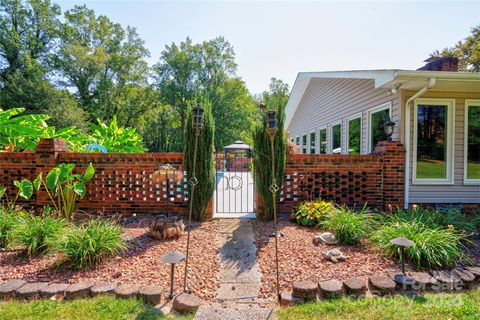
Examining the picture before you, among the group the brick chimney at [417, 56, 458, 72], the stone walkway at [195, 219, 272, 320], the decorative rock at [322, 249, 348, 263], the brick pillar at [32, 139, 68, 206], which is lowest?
the stone walkway at [195, 219, 272, 320]

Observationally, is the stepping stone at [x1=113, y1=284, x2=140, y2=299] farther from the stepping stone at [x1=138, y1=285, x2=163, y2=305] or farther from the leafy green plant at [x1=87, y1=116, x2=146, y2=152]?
the leafy green plant at [x1=87, y1=116, x2=146, y2=152]

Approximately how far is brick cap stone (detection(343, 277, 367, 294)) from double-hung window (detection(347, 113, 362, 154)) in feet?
17.7

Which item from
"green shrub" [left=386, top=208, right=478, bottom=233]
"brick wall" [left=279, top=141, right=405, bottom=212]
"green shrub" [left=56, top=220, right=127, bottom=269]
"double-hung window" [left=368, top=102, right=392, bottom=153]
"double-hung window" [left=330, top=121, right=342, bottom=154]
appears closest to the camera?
"green shrub" [left=56, top=220, right=127, bottom=269]


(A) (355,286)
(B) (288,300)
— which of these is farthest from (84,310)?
(A) (355,286)

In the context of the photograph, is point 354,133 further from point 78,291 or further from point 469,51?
point 469,51

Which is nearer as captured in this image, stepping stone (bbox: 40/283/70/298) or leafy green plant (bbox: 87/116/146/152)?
stepping stone (bbox: 40/283/70/298)

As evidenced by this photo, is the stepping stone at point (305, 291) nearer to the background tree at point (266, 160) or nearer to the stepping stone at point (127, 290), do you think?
the stepping stone at point (127, 290)

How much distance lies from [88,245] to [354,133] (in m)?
7.04

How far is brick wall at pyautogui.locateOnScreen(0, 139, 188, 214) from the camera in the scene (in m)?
5.21

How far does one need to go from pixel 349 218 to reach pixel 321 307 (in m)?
1.79

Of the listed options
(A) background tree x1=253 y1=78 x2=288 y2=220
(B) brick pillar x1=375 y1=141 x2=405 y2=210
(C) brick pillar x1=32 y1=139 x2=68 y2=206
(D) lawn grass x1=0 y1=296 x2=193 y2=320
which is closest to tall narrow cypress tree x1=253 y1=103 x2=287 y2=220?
(A) background tree x1=253 y1=78 x2=288 y2=220

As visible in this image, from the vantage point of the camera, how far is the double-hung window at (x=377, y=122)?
6.01 meters

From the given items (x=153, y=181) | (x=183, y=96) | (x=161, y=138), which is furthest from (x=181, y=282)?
(x=161, y=138)

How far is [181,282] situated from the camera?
9.22ft
